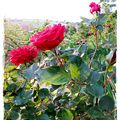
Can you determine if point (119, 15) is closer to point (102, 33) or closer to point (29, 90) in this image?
point (29, 90)

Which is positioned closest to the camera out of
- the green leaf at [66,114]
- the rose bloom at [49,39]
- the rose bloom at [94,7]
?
the rose bloom at [49,39]

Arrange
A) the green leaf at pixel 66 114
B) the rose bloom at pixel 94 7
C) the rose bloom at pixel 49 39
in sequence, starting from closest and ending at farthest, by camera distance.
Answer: the rose bloom at pixel 49 39 < the green leaf at pixel 66 114 < the rose bloom at pixel 94 7

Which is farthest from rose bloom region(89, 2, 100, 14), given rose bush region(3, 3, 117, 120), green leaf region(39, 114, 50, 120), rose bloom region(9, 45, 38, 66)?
green leaf region(39, 114, 50, 120)

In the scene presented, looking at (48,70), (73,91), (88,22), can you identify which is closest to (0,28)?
(48,70)

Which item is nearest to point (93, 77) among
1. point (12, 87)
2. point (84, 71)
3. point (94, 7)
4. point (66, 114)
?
point (84, 71)

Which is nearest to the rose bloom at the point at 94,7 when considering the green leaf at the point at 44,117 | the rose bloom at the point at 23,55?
the rose bloom at the point at 23,55

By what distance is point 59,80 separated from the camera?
30.7 inches

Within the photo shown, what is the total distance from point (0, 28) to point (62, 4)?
380 mm

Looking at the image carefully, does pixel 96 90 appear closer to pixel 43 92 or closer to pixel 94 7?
pixel 43 92

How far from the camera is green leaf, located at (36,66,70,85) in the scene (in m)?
0.78

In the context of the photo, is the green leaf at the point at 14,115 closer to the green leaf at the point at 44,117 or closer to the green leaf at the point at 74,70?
the green leaf at the point at 44,117

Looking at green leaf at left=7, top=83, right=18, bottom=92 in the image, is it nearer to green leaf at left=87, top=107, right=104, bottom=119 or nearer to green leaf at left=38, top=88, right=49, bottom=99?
green leaf at left=38, top=88, right=49, bottom=99

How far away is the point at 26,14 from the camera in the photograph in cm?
108

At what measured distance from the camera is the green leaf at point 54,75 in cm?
78
